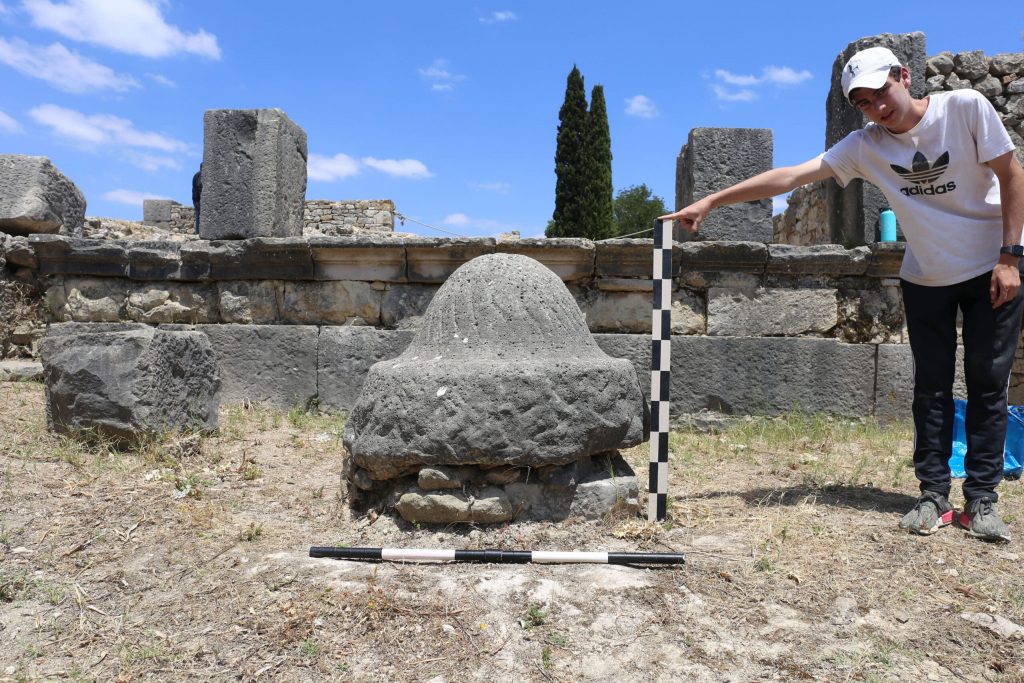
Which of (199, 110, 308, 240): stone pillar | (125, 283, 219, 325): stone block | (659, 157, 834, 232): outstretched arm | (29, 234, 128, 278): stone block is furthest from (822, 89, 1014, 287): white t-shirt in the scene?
(29, 234, 128, 278): stone block

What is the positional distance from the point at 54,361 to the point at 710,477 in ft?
12.6

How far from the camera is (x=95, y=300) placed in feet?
19.7

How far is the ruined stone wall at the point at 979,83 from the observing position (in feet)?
23.9

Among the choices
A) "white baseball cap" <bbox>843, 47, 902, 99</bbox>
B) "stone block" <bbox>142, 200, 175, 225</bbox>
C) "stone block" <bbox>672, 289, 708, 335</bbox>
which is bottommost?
"stone block" <bbox>672, 289, 708, 335</bbox>

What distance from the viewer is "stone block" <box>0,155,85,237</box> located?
6.38 m

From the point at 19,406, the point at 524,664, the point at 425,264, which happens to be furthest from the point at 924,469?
the point at 19,406

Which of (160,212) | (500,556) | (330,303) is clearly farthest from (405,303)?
(160,212)

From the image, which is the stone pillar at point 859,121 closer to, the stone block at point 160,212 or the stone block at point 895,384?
the stone block at point 895,384

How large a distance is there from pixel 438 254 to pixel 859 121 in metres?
3.44

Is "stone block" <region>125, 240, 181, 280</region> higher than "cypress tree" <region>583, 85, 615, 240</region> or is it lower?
lower

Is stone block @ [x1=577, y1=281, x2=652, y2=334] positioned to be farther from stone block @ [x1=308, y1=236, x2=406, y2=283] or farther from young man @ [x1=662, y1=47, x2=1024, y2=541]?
young man @ [x1=662, y1=47, x2=1024, y2=541]

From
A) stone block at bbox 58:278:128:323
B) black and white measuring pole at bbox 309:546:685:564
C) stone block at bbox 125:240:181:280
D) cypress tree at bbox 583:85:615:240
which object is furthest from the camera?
cypress tree at bbox 583:85:615:240

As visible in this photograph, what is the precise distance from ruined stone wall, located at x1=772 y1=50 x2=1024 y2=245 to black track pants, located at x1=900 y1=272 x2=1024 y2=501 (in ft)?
13.2

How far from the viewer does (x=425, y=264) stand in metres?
5.58
